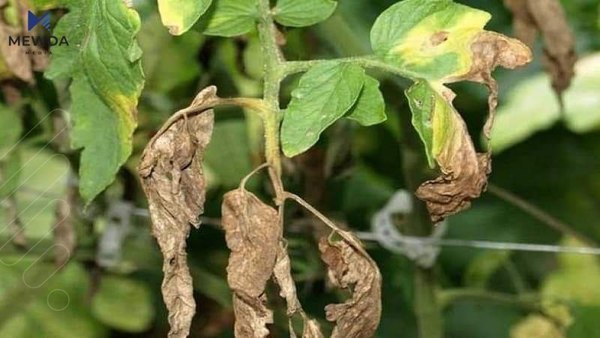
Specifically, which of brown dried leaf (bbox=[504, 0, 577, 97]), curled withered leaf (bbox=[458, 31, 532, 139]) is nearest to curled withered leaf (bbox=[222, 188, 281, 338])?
curled withered leaf (bbox=[458, 31, 532, 139])

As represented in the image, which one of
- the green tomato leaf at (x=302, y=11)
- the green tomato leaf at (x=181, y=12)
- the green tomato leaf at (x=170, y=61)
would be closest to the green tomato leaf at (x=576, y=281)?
the green tomato leaf at (x=170, y=61)

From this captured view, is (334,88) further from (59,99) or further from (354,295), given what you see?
(59,99)

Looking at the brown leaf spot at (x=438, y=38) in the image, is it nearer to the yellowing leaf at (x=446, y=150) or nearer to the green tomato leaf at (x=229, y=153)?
the yellowing leaf at (x=446, y=150)

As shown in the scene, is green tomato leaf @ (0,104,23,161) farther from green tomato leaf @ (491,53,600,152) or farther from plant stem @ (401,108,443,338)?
green tomato leaf @ (491,53,600,152)

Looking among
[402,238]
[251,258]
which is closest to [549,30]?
[402,238]

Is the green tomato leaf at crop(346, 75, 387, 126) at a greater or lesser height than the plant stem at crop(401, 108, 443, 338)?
greater

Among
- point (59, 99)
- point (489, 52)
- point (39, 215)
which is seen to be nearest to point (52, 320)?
point (39, 215)
